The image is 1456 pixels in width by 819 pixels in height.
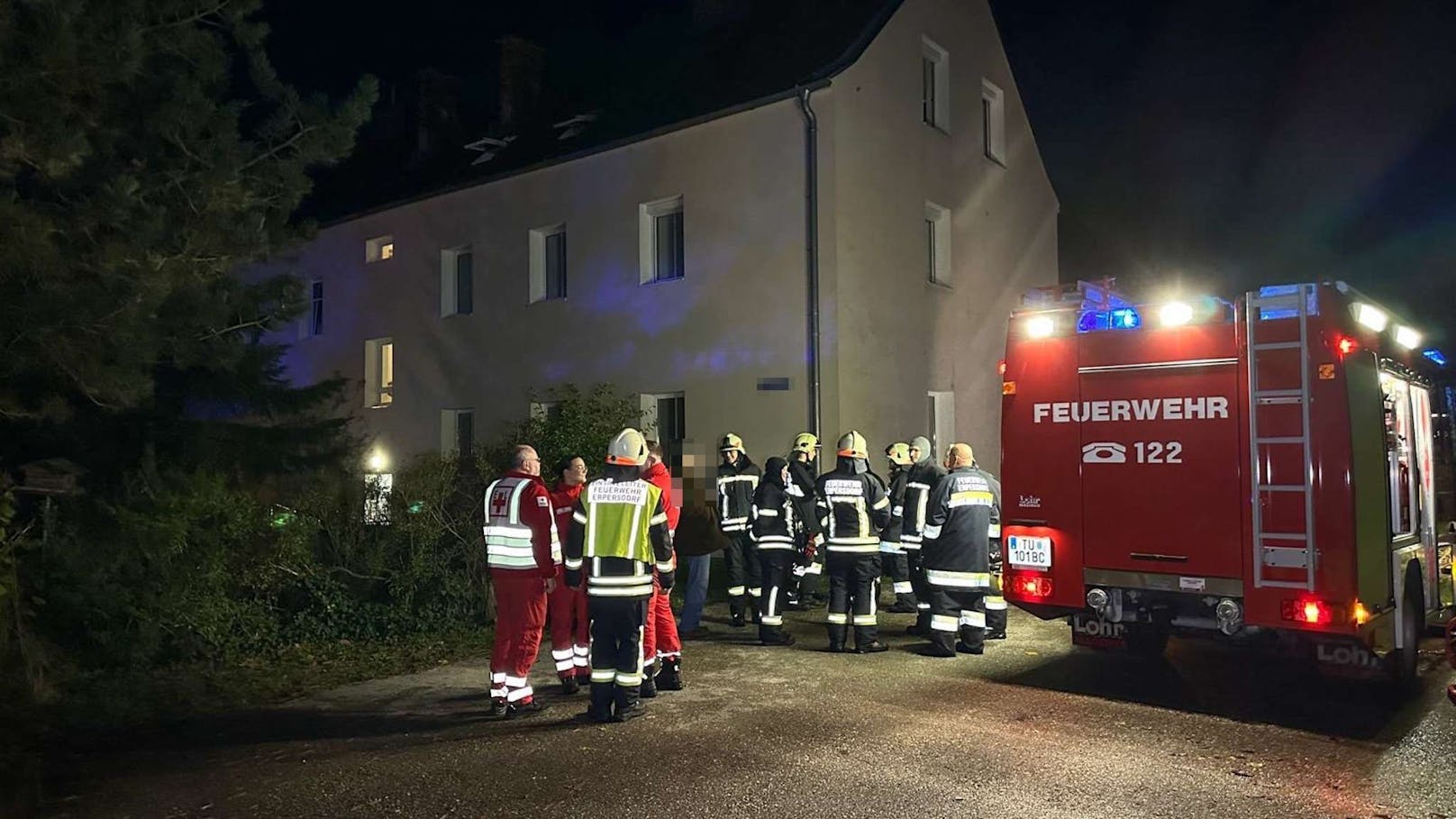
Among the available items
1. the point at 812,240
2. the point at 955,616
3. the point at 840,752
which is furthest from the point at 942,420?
the point at 840,752

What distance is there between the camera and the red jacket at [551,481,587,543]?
7370 millimetres

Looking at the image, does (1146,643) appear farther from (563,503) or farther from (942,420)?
(942,420)

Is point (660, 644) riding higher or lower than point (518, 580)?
lower

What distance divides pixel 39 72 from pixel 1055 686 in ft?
24.8

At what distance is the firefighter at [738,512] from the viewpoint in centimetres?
1001

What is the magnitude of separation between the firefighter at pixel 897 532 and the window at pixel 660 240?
754cm

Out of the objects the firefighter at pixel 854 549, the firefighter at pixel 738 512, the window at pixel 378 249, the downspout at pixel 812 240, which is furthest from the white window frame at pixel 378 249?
the firefighter at pixel 854 549

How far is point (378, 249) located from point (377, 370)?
8.36 ft

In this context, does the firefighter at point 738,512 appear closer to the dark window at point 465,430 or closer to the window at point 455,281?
the dark window at point 465,430

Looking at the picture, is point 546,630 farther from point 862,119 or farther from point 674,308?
point 862,119

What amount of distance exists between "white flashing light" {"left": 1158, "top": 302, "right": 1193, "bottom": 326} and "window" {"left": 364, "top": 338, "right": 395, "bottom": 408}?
57.3 ft

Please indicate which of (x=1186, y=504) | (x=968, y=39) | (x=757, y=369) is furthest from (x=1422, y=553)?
(x=968, y=39)

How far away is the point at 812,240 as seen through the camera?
1467 centimetres

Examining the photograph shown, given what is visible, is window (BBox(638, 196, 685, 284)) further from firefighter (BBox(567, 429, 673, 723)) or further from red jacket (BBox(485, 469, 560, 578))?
firefighter (BBox(567, 429, 673, 723))
